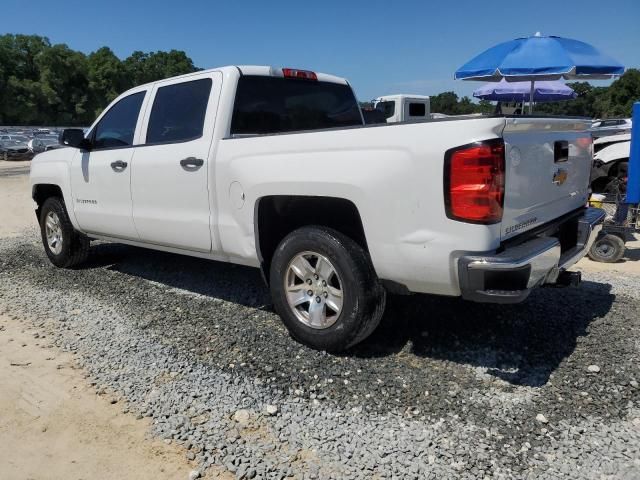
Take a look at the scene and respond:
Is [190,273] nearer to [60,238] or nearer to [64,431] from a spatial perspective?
[60,238]

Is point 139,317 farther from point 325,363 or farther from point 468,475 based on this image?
point 468,475

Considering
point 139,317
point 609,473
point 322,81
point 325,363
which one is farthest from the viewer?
point 322,81

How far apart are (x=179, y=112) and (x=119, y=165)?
34.1 inches

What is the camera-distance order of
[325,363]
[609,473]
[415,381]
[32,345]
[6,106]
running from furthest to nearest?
1. [6,106]
2. [32,345]
3. [325,363]
4. [415,381]
5. [609,473]

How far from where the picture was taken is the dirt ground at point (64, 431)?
8.49 feet

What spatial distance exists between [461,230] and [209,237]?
6.83 feet

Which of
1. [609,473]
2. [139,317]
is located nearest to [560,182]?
[609,473]

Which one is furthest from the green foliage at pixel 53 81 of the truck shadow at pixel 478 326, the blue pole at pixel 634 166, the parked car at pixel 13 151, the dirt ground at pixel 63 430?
the blue pole at pixel 634 166

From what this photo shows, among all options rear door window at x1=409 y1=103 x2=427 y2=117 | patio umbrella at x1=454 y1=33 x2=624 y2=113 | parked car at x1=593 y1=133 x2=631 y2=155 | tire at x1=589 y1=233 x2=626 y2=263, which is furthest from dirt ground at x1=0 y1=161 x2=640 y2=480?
rear door window at x1=409 y1=103 x2=427 y2=117

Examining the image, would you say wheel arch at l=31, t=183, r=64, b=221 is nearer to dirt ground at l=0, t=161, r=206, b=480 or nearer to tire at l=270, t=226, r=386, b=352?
dirt ground at l=0, t=161, r=206, b=480

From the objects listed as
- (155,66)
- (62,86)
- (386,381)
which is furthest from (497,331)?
(155,66)

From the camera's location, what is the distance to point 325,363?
3.48 meters

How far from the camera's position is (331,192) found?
10.9ft

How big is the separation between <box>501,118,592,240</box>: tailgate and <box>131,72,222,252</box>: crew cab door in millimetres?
2191
